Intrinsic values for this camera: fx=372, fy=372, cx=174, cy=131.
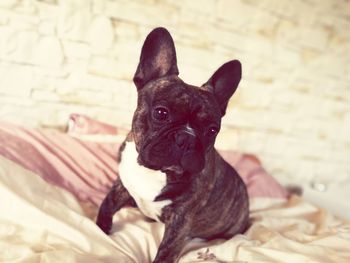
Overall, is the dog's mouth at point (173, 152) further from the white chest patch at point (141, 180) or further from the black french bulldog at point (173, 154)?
the white chest patch at point (141, 180)

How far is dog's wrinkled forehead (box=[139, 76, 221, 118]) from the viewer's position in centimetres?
99

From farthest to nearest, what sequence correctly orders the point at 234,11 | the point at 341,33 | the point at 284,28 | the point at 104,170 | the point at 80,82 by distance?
1. the point at 341,33
2. the point at 284,28
3. the point at 234,11
4. the point at 80,82
5. the point at 104,170

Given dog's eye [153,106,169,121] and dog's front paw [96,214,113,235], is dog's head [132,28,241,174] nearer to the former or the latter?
dog's eye [153,106,169,121]

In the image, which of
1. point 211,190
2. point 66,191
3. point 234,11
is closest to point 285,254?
point 211,190

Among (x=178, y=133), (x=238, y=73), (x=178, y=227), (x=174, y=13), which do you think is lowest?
(x=178, y=227)

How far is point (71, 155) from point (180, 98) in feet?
2.36

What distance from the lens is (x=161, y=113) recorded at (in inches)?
39.0

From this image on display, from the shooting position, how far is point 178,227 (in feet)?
3.68

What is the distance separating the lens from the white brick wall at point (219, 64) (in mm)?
1642

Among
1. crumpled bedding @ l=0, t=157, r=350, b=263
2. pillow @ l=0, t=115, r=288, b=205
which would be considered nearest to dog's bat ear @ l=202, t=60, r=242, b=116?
crumpled bedding @ l=0, t=157, r=350, b=263

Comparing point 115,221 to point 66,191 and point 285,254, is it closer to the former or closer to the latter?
point 66,191

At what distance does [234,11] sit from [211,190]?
1.14 metres

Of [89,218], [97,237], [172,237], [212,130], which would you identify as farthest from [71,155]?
[212,130]

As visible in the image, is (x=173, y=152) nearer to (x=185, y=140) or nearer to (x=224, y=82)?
(x=185, y=140)
